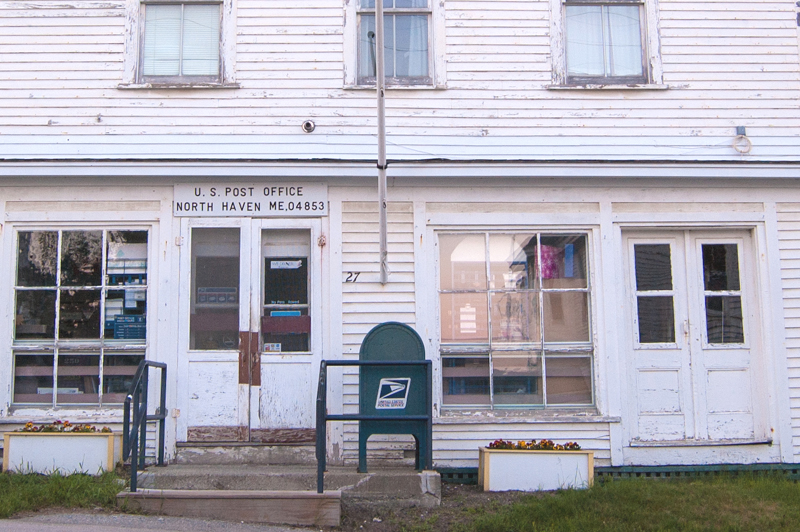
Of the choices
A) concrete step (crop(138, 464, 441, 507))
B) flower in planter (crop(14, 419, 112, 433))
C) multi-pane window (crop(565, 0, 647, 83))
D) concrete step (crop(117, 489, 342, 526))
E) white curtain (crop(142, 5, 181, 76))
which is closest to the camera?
concrete step (crop(117, 489, 342, 526))

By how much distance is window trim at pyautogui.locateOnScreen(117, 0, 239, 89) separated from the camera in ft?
24.8

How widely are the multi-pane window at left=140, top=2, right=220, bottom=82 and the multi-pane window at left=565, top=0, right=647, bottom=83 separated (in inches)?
142

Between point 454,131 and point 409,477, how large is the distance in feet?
10.9

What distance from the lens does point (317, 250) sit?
7367 mm

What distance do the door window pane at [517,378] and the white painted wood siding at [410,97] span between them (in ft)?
6.41

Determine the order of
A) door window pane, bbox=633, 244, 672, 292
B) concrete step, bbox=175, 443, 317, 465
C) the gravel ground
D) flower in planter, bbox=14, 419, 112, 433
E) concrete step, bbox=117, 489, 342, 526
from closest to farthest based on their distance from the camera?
the gravel ground, concrete step, bbox=117, 489, 342, 526, flower in planter, bbox=14, 419, 112, 433, concrete step, bbox=175, 443, 317, 465, door window pane, bbox=633, 244, 672, 292

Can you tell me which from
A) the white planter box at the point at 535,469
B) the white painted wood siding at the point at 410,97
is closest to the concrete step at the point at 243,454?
the white planter box at the point at 535,469

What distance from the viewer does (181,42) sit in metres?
7.77

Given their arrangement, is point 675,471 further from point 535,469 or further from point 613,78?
point 613,78

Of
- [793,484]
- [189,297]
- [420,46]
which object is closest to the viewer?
[793,484]

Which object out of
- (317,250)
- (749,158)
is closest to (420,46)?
(317,250)

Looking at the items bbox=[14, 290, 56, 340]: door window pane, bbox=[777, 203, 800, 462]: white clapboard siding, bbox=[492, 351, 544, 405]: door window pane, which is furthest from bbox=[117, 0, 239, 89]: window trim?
bbox=[777, 203, 800, 462]: white clapboard siding

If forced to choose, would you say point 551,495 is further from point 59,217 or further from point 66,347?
point 59,217

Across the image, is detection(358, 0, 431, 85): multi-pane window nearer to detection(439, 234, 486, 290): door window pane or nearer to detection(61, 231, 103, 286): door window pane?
detection(439, 234, 486, 290): door window pane
